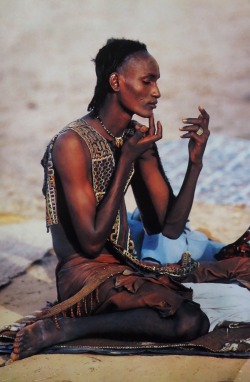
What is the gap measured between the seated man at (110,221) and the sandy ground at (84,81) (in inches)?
8.4

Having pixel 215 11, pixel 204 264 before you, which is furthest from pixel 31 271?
pixel 215 11

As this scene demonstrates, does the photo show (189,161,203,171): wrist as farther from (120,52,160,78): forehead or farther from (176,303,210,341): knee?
(176,303,210,341): knee

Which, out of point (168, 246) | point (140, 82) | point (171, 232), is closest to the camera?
point (140, 82)

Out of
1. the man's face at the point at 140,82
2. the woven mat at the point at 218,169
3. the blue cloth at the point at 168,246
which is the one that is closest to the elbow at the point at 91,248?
the man's face at the point at 140,82

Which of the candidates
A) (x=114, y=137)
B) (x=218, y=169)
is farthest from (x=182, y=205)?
(x=218, y=169)

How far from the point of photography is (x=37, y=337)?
444 cm

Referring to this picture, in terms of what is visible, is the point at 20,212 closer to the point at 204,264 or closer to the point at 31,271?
the point at 31,271

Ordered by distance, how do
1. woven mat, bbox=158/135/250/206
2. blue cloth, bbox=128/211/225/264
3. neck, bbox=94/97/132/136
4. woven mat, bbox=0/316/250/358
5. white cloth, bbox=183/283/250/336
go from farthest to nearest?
woven mat, bbox=158/135/250/206 < blue cloth, bbox=128/211/225/264 < neck, bbox=94/97/132/136 < white cloth, bbox=183/283/250/336 < woven mat, bbox=0/316/250/358

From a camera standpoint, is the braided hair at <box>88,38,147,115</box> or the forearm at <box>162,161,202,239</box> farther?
the forearm at <box>162,161,202,239</box>

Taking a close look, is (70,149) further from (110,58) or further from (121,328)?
(121,328)

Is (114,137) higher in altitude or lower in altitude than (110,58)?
lower

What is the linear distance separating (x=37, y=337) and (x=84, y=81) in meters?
9.81

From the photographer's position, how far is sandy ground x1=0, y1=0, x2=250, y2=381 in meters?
6.24

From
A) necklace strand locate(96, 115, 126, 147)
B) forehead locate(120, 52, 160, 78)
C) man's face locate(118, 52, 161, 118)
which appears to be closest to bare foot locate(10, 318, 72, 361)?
necklace strand locate(96, 115, 126, 147)
